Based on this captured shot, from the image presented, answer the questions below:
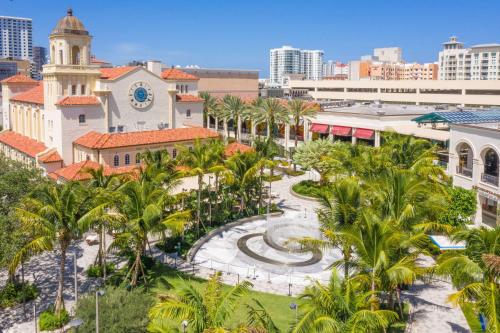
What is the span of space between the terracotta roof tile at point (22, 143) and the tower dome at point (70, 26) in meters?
14.5

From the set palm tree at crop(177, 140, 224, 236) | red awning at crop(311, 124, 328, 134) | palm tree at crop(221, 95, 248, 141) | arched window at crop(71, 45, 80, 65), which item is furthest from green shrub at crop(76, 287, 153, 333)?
red awning at crop(311, 124, 328, 134)

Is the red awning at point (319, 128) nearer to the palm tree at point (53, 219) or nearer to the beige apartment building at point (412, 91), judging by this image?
the beige apartment building at point (412, 91)

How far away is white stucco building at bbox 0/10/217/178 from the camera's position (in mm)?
58281

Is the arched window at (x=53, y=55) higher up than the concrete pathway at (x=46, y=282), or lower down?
higher up

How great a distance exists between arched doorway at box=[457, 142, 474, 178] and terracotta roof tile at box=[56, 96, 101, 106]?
4097cm

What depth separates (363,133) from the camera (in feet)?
242

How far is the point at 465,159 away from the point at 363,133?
1022 inches

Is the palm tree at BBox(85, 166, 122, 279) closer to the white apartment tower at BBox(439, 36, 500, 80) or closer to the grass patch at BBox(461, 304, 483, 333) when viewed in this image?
the grass patch at BBox(461, 304, 483, 333)

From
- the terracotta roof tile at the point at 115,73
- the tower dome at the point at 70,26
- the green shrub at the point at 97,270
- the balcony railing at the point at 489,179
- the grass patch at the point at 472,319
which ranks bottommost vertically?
the green shrub at the point at 97,270

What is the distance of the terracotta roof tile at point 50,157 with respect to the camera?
57.6m

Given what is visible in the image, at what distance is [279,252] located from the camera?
3897cm

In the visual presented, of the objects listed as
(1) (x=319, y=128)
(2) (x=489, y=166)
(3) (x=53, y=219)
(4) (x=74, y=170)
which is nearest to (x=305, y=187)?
(2) (x=489, y=166)

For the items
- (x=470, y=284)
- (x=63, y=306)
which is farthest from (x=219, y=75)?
(x=470, y=284)

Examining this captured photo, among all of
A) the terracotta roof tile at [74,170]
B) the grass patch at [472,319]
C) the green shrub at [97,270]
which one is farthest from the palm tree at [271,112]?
the grass patch at [472,319]
